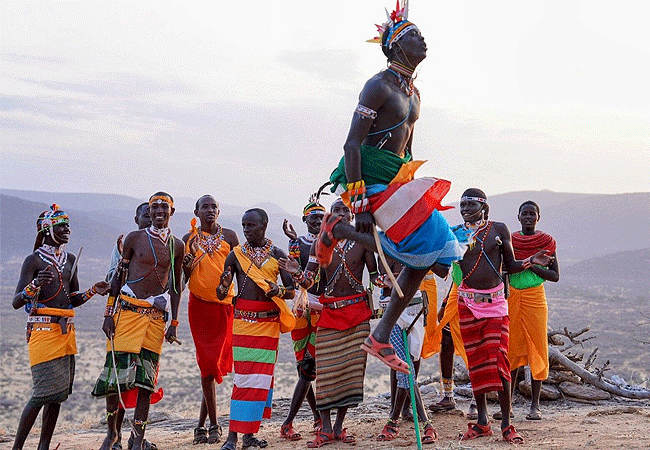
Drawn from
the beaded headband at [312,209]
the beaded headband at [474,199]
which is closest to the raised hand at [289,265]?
the beaded headband at [312,209]

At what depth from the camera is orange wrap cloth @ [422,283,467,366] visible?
8688 millimetres

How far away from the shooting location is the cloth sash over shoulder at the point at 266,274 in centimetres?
792

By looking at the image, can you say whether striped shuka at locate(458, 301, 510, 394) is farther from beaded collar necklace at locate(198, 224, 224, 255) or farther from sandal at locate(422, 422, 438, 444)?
beaded collar necklace at locate(198, 224, 224, 255)

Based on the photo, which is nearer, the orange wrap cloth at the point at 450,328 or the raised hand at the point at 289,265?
the raised hand at the point at 289,265

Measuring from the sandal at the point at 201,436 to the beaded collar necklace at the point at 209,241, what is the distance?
205 centimetres

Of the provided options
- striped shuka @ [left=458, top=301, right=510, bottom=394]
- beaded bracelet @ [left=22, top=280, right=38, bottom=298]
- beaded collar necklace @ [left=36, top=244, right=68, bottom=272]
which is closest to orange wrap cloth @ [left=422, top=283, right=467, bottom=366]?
striped shuka @ [left=458, top=301, right=510, bottom=394]

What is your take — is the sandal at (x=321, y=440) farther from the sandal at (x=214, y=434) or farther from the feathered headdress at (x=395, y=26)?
the feathered headdress at (x=395, y=26)

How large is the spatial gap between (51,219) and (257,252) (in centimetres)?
224

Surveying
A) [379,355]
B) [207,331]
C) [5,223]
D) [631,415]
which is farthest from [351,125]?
[5,223]

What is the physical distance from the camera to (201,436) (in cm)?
877

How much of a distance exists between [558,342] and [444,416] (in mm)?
2763

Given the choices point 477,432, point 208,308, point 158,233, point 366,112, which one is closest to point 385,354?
point 366,112

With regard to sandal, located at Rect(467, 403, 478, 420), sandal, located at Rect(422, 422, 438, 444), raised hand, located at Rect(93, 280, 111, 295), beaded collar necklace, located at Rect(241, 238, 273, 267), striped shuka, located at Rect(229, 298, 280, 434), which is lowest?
sandal, located at Rect(467, 403, 478, 420)

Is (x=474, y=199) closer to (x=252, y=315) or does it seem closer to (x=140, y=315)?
(x=252, y=315)
